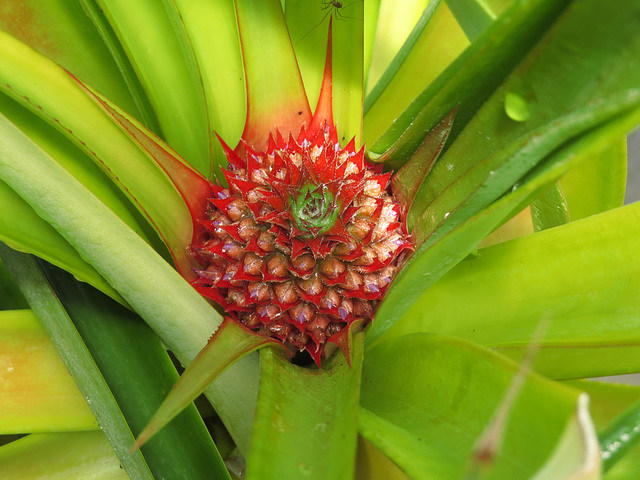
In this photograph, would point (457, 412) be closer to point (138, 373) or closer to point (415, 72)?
point (138, 373)

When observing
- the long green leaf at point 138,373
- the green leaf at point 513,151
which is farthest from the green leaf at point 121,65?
the green leaf at point 513,151

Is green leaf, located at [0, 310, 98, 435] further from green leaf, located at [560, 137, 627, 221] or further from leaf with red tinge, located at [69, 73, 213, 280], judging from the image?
green leaf, located at [560, 137, 627, 221]

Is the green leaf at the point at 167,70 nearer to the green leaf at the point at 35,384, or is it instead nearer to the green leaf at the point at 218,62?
the green leaf at the point at 218,62

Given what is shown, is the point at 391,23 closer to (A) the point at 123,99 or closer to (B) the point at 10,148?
(A) the point at 123,99

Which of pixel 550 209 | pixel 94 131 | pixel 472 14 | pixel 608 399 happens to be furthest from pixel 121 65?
pixel 608 399

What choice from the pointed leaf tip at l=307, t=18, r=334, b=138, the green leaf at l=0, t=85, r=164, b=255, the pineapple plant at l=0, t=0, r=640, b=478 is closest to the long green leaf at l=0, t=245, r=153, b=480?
the pineapple plant at l=0, t=0, r=640, b=478

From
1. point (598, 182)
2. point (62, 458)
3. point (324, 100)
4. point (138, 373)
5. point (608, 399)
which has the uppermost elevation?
point (598, 182)

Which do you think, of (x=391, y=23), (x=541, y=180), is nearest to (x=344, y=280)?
(x=541, y=180)
